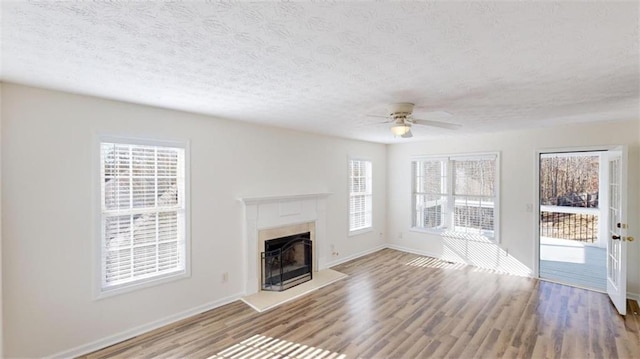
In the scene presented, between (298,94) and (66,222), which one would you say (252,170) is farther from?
(66,222)

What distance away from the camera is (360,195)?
19.8 ft

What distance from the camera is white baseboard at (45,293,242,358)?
2664 millimetres

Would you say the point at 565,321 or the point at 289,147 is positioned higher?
the point at 289,147

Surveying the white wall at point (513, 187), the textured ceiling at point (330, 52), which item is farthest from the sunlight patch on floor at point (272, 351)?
the white wall at point (513, 187)

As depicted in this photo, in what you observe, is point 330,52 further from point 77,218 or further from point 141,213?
point 77,218

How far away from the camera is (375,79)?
222 centimetres

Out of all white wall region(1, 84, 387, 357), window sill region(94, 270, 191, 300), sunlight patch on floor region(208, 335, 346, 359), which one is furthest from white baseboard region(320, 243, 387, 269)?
window sill region(94, 270, 191, 300)

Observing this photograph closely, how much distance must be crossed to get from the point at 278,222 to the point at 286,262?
0.71 meters

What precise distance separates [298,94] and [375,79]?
747mm

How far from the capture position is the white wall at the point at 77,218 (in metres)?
2.40

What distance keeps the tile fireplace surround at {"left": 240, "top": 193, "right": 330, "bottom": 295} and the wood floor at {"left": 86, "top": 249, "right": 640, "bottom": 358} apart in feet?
1.89

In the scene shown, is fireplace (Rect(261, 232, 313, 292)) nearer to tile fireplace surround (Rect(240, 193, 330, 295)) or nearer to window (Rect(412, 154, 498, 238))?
tile fireplace surround (Rect(240, 193, 330, 295))

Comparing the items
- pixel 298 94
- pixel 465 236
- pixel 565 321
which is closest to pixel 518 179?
pixel 465 236

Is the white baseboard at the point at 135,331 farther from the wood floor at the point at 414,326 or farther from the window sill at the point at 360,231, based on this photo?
the window sill at the point at 360,231
